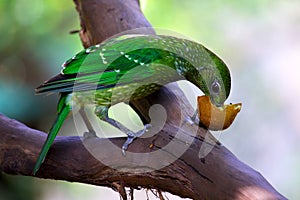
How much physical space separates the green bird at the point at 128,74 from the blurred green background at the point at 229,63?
3.54ft

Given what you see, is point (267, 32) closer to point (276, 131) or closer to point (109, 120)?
point (276, 131)

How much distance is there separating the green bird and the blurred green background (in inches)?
42.4

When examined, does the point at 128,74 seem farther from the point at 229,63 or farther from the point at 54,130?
the point at 229,63

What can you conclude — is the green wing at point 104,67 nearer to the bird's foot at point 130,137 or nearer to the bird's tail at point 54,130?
the bird's tail at point 54,130

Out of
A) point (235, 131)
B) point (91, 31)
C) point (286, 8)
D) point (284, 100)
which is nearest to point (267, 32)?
point (286, 8)

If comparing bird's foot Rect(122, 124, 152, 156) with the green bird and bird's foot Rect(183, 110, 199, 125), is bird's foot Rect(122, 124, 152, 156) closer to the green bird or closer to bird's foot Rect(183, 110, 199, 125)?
the green bird

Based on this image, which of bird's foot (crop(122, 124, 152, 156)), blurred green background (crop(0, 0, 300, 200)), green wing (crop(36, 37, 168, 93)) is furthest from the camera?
blurred green background (crop(0, 0, 300, 200))

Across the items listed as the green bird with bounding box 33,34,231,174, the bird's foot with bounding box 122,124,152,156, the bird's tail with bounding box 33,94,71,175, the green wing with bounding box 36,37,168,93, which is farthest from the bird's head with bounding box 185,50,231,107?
the bird's tail with bounding box 33,94,71,175

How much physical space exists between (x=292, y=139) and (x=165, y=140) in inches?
68.5

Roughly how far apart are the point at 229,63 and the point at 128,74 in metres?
1.66

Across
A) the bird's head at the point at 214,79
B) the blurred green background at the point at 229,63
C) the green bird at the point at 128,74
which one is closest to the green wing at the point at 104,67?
the green bird at the point at 128,74

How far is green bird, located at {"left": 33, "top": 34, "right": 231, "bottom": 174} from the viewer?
165cm

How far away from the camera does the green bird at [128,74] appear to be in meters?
1.65

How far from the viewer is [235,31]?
3.31 m
